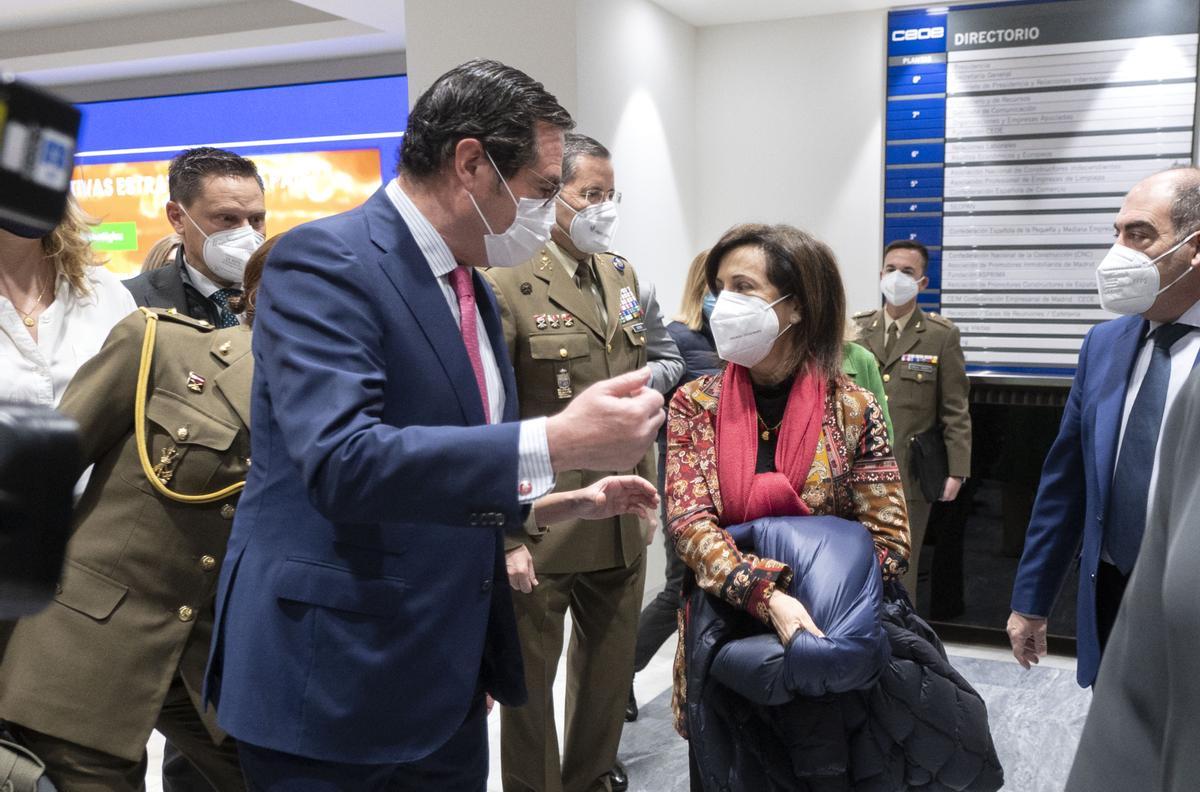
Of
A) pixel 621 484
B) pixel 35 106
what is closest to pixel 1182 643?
pixel 35 106

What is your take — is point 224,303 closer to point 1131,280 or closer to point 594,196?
point 594,196

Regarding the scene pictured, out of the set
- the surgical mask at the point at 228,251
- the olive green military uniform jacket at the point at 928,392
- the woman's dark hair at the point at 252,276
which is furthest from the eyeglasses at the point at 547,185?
the olive green military uniform jacket at the point at 928,392

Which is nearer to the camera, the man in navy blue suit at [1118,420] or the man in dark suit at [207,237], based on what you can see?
the man in navy blue suit at [1118,420]

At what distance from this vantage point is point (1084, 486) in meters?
2.46

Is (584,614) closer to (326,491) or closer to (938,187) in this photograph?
(326,491)

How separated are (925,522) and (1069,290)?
1.40 m

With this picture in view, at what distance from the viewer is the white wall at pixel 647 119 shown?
4.54 meters

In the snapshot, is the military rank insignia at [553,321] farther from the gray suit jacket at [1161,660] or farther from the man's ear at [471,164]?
the gray suit jacket at [1161,660]

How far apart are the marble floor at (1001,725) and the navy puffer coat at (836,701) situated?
1.36 m

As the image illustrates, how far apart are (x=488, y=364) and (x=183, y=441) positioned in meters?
0.58

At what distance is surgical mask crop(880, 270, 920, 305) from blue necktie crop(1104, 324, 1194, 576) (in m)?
2.55

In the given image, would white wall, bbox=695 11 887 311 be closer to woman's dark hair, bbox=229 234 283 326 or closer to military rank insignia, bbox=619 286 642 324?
military rank insignia, bbox=619 286 642 324

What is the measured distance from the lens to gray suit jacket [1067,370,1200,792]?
2.38 ft

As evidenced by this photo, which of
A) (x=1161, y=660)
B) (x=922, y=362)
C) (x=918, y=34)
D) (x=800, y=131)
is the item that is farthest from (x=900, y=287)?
(x=1161, y=660)
